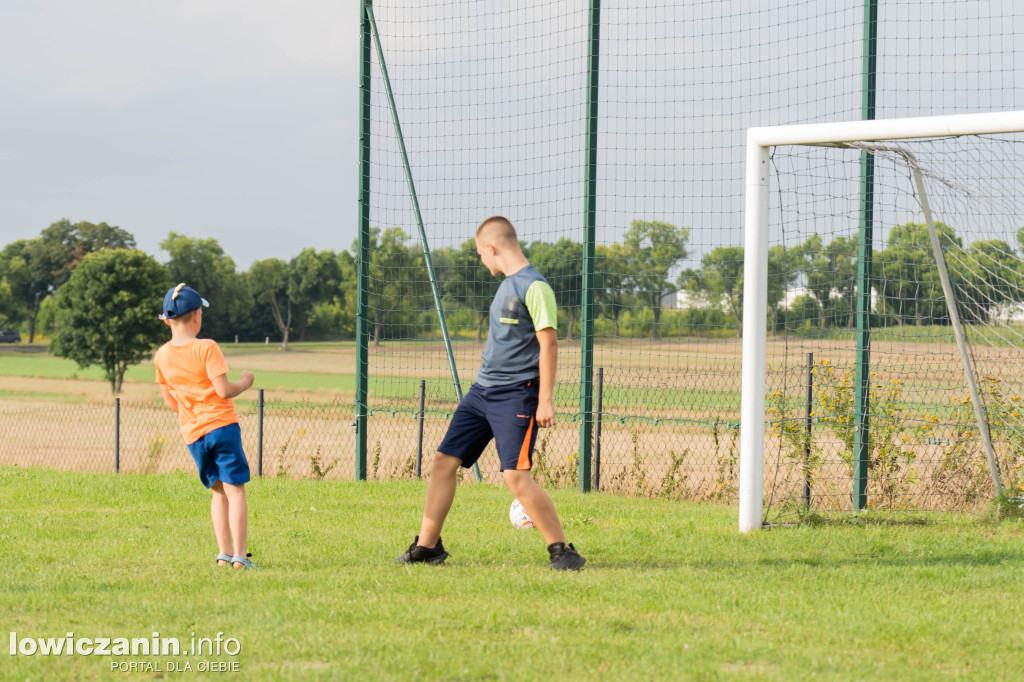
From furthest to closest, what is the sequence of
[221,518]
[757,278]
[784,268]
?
[784,268]
[757,278]
[221,518]

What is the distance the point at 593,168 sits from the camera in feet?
28.7

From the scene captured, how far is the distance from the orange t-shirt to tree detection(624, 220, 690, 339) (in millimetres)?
4927

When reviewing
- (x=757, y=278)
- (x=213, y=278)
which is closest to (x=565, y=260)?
(x=757, y=278)

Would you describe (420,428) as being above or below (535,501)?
below

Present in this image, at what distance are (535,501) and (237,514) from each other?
1.57m

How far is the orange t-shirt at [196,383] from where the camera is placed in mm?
4969

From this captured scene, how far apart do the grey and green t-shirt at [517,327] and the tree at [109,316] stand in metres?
43.3

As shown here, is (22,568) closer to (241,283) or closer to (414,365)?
(414,365)

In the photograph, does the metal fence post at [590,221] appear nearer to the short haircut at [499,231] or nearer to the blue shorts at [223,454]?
the short haircut at [499,231]

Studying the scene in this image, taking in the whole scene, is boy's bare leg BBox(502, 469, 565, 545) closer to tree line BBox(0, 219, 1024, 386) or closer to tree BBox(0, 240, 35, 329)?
tree line BBox(0, 219, 1024, 386)

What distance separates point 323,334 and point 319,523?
99.5 m

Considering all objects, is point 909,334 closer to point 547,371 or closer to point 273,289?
point 547,371

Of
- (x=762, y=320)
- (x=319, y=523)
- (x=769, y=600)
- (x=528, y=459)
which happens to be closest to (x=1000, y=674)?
(x=769, y=600)

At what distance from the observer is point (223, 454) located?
500 centimetres
